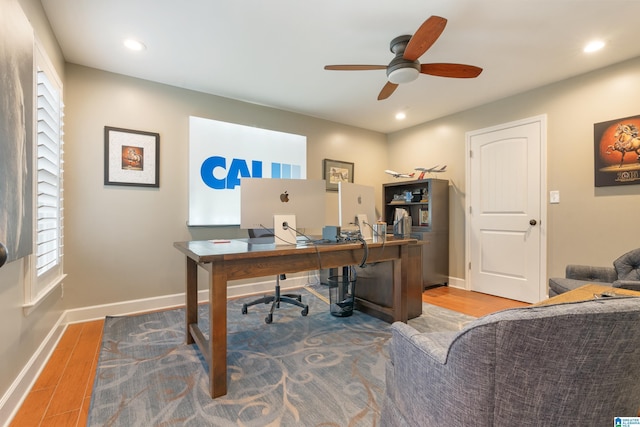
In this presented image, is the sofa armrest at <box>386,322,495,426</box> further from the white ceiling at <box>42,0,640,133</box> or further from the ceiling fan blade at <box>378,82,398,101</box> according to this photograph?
the ceiling fan blade at <box>378,82,398,101</box>

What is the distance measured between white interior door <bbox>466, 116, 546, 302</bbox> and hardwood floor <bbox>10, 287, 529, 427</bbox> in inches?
42.8

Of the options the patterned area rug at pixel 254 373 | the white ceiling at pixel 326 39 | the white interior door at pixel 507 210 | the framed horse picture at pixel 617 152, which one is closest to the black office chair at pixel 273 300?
the patterned area rug at pixel 254 373

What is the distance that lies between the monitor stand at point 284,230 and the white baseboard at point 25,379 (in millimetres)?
1621

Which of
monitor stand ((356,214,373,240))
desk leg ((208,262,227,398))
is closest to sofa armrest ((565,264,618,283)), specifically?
monitor stand ((356,214,373,240))

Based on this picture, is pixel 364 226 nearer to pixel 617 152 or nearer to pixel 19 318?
pixel 19 318

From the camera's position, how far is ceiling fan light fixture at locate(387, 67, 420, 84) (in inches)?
91.0

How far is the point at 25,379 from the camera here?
5.41 ft

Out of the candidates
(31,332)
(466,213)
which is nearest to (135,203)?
(31,332)

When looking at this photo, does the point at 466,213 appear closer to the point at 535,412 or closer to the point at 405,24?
the point at 405,24

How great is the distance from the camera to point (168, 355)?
2.06 meters

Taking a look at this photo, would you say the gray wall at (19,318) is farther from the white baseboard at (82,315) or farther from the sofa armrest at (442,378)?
the sofa armrest at (442,378)

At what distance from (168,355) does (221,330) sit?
78 cm

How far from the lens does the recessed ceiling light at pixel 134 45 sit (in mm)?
2412

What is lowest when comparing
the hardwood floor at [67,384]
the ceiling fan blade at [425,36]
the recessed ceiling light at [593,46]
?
the hardwood floor at [67,384]
